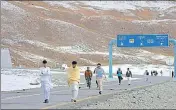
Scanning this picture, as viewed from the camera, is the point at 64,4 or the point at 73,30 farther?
the point at 64,4

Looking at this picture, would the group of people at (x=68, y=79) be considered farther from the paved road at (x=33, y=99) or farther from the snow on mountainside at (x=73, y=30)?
the snow on mountainside at (x=73, y=30)

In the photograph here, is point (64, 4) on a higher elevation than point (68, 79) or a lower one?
higher

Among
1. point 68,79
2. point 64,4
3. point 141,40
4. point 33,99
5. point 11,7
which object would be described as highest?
point 64,4

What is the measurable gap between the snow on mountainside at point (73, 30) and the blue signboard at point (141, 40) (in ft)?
130

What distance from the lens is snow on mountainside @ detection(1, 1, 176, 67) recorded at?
118m

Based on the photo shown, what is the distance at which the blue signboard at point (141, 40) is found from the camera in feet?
196

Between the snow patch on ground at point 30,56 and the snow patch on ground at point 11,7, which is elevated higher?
the snow patch on ground at point 11,7

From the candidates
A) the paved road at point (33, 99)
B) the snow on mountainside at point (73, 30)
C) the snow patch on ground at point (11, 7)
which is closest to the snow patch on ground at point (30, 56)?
the snow on mountainside at point (73, 30)

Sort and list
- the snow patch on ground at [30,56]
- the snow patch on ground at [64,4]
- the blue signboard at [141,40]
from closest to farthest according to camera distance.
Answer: the blue signboard at [141,40] → the snow patch on ground at [30,56] → the snow patch on ground at [64,4]

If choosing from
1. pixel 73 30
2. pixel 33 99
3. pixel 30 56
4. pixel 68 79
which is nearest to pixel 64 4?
pixel 73 30

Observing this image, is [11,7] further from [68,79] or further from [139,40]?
[68,79]

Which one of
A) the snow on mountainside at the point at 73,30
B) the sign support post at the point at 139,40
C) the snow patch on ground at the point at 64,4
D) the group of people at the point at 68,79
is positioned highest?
the snow patch on ground at the point at 64,4

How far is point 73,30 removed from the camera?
148 metres

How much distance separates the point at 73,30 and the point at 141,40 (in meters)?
88.2
